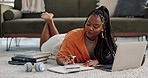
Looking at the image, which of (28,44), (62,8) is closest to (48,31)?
(62,8)

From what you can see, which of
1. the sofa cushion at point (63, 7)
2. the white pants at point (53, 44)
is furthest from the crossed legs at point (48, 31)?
the sofa cushion at point (63, 7)

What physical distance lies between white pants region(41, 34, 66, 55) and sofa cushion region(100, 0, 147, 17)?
150 cm

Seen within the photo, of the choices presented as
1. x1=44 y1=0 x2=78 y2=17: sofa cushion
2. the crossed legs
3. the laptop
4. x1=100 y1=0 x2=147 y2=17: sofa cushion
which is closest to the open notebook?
the laptop

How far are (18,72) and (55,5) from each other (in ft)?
7.69

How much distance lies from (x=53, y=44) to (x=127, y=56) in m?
0.84

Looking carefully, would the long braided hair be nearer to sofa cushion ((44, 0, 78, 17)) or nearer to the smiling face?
the smiling face

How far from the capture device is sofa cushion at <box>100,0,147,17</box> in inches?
155

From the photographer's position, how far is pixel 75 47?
222cm

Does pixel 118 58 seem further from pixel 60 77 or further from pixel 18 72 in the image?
pixel 18 72

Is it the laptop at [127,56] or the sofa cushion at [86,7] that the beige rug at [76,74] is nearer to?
the laptop at [127,56]

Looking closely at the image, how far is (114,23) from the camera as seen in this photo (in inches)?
139

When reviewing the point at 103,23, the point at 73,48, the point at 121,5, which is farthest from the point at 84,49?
the point at 121,5

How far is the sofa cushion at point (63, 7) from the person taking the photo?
4.21m

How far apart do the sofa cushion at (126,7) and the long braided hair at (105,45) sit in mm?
1761
